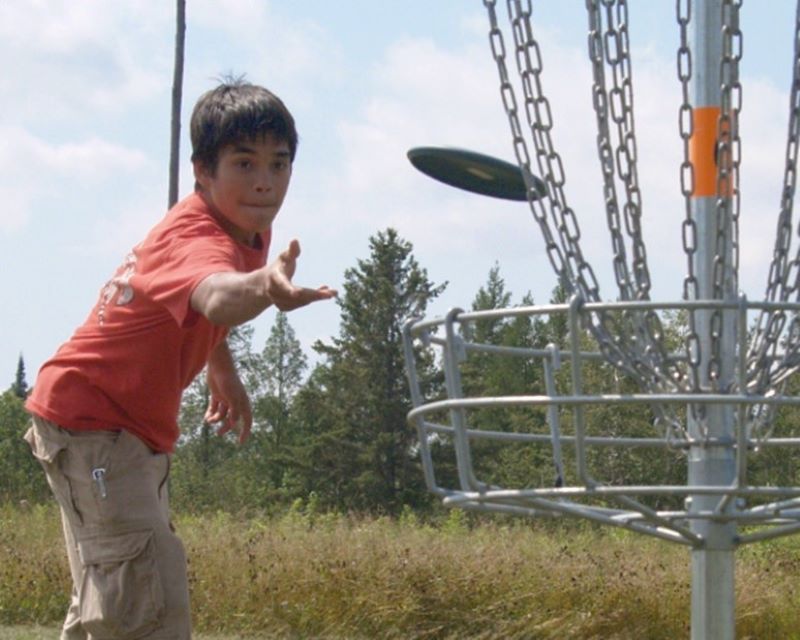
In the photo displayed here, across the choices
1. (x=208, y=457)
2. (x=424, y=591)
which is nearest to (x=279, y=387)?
(x=208, y=457)

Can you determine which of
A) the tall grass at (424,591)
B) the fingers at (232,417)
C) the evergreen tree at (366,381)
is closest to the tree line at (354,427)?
the evergreen tree at (366,381)

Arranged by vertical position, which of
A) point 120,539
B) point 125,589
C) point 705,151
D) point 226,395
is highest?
point 705,151

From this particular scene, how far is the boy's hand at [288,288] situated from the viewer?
2.04m

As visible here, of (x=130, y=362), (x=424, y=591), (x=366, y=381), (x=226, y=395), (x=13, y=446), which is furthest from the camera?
(x=366, y=381)

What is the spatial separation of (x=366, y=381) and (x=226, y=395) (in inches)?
1907

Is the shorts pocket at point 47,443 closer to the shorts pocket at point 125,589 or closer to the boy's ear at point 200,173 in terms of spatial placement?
the shorts pocket at point 125,589

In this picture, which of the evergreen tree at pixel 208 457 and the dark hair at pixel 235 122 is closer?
the dark hair at pixel 235 122

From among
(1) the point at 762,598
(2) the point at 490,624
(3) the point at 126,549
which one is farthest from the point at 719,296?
(1) the point at 762,598

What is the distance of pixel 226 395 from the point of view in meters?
3.79

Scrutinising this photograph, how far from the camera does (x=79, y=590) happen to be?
131 inches

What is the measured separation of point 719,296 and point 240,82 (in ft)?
6.41

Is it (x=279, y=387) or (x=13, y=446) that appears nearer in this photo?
(x=13, y=446)

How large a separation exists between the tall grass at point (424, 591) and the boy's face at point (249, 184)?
20.8 ft

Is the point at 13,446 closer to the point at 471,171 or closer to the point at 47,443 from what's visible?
the point at 47,443
